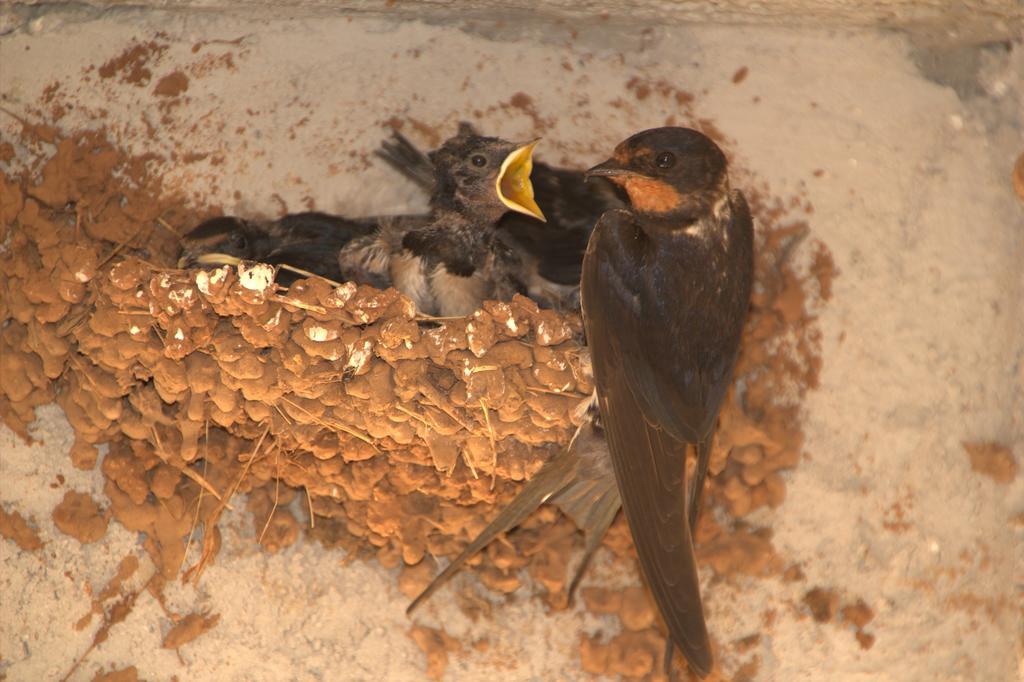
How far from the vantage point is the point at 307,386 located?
7.83 ft

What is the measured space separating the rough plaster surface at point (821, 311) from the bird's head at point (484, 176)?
0.18 metres

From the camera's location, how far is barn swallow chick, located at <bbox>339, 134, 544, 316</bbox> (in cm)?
265

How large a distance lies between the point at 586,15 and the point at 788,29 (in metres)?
0.44

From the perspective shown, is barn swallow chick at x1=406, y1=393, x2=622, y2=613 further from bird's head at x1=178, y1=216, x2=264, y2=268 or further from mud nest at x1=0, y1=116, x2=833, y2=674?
bird's head at x1=178, y1=216, x2=264, y2=268

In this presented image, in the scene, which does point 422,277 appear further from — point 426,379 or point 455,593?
point 455,593

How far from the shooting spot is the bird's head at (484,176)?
2675 mm

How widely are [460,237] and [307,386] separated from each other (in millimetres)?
528

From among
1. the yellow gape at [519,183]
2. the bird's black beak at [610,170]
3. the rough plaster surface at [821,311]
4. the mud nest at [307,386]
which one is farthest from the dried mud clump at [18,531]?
the bird's black beak at [610,170]

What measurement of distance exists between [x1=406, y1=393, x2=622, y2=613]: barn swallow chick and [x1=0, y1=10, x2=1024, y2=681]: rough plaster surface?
0.24 m

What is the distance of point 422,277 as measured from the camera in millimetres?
2652

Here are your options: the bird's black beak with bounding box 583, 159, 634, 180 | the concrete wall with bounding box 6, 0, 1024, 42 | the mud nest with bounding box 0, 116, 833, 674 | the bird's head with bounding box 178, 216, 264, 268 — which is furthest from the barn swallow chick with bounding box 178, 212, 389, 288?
the bird's black beak with bounding box 583, 159, 634, 180

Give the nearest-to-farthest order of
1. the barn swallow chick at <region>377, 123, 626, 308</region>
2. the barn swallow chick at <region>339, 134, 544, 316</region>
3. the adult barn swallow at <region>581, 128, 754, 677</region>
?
the adult barn swallow at <region>581, 128, 754, 677</region>
the barn swallow chick at <region>339, 134, 544, 316</region>
the barn swallow chick at <region>377, 123, 626, 308</region>

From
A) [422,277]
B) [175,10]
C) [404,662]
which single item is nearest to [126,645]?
[404,662]

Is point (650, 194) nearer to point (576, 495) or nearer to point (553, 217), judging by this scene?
point (553, 217)
